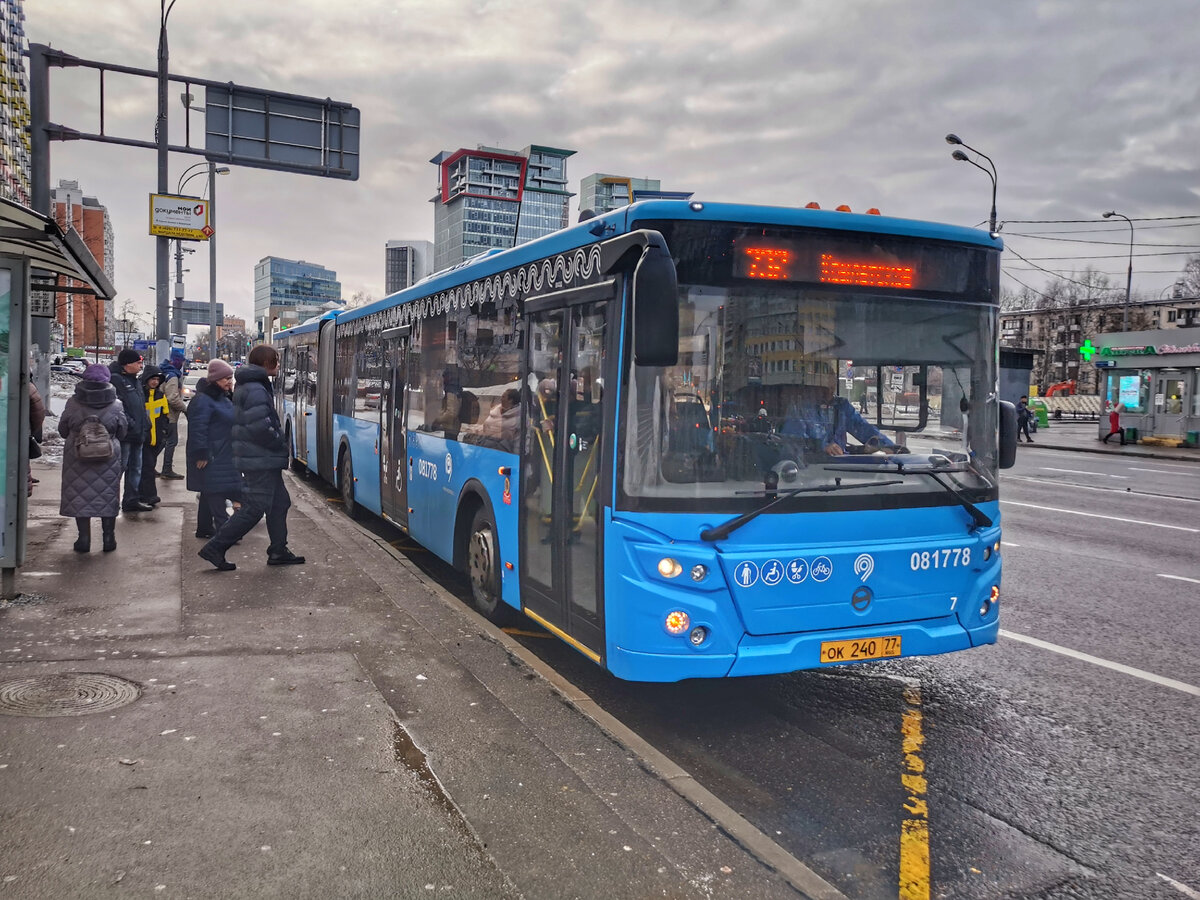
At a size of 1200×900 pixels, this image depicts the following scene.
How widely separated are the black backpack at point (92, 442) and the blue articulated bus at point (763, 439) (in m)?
4.86

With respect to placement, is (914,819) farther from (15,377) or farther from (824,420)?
(15,377)

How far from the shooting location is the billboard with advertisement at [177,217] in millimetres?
18625

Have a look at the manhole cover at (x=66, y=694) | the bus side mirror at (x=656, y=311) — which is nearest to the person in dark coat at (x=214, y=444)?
the manhole cover at (x=66, y=694)

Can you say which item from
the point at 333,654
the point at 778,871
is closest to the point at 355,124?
the point at 333,654

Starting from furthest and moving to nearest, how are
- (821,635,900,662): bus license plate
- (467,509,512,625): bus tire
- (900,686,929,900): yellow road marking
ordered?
(467,509,512,625): bus tire → (821,635,900,662): bus license plate → (900,686,929,900): yellow road marking

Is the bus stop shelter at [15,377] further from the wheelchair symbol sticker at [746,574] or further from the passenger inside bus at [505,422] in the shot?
the wheelchair symbol sticker at [746,574]

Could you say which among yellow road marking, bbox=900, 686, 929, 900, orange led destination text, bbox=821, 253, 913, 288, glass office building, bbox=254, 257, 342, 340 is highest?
glass office building, bbox=254, 257, 342, 340

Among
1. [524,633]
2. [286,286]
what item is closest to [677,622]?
[524,633]

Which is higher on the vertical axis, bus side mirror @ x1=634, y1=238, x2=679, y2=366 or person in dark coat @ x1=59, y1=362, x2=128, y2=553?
bus side mirror @ x1=634, y1=238, x2=679, y2=366

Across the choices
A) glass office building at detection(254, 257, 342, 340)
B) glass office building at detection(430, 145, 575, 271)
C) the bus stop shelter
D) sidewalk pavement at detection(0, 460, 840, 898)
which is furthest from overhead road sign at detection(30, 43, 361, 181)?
glass office building at detection(254, 257, 342, 340)

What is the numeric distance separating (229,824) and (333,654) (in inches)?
90.8

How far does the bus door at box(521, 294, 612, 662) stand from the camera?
5273 millimetres

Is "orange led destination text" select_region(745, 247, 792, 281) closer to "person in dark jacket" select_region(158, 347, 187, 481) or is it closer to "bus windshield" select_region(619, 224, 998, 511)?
"bus windshield" select_region(619, 224, 998, 511)

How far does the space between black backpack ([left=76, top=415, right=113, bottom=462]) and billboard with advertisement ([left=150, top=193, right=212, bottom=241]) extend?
11160 millimetres
